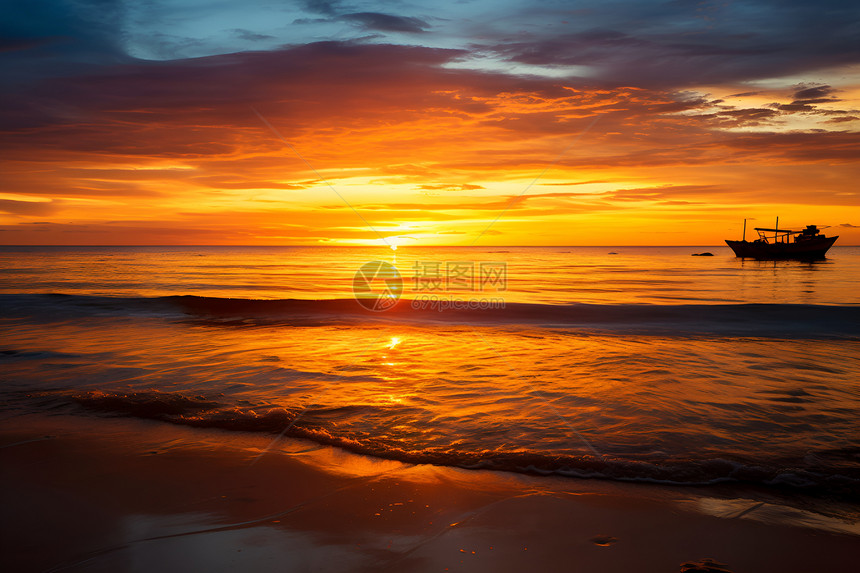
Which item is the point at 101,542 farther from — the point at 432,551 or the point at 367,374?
the point at 367,374

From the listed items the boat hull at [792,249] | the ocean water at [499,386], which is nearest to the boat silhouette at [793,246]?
the boat hull at [792,249]

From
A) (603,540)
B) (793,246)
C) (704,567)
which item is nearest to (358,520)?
(603,540)

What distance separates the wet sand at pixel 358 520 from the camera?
3.52m

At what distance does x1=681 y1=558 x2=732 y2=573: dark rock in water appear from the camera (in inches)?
134

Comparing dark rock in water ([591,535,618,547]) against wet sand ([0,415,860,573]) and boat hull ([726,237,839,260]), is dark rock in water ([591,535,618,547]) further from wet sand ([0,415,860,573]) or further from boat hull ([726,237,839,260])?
boat hull ([726,237,839,260])

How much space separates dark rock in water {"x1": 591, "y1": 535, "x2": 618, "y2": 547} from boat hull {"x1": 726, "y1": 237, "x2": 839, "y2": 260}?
9644 centimetres

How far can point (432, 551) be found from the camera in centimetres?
362

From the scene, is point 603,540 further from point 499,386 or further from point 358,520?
point 499,386

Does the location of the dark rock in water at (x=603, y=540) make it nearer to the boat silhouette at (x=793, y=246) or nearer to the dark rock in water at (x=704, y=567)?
the dark rock in water at (x=704, y=567)

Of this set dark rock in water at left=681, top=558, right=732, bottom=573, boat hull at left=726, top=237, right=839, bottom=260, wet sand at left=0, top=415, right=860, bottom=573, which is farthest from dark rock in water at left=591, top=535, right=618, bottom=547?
boat hull at left=726, top=237, right=839, bottom=260

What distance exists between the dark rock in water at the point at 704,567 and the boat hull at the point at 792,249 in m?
96.4

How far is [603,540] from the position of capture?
378cm

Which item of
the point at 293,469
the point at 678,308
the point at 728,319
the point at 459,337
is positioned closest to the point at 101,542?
the point at 293,469

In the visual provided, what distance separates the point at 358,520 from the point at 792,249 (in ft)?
321
